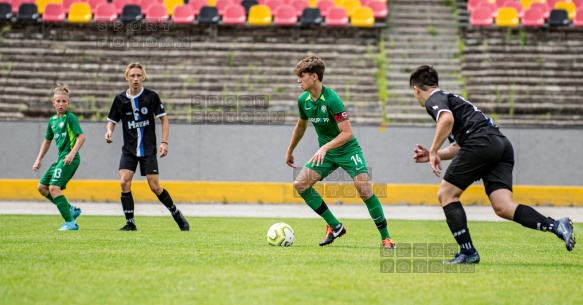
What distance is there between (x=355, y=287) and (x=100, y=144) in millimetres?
16181

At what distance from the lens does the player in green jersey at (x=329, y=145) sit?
9.39 m

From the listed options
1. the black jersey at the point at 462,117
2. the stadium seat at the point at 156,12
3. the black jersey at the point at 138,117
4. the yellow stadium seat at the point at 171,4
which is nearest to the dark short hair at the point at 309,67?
the black jersey at the point at 462,117

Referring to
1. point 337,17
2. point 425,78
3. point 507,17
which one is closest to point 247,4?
point 337,17

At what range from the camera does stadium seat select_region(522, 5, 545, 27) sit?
85.2 feet

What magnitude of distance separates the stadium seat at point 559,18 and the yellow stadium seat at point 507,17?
1.11 m

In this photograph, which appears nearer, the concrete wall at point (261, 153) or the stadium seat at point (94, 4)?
the concrete wall at point (261, 153)

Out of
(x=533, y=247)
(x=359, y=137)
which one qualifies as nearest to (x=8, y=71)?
(x=359, y=137)

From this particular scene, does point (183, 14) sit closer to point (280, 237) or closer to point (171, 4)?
point (171, 4)

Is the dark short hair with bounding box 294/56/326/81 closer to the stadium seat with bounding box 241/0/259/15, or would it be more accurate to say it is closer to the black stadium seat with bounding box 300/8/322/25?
the black stadium seat with bounding box 300/8/322/25

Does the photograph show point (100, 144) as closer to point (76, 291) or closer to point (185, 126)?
point (185, 126)

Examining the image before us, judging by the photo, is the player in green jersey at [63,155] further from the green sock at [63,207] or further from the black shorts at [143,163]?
the black shorts at [143,163]

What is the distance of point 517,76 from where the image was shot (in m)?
24.4

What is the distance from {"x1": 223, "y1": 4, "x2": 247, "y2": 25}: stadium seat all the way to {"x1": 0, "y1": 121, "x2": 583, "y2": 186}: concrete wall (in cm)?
540

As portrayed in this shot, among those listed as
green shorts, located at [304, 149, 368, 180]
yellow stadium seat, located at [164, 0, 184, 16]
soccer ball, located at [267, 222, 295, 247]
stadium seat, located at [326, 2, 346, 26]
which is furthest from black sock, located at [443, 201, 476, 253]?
yellow stadium seat, located at [164, 0, 184, 16]
